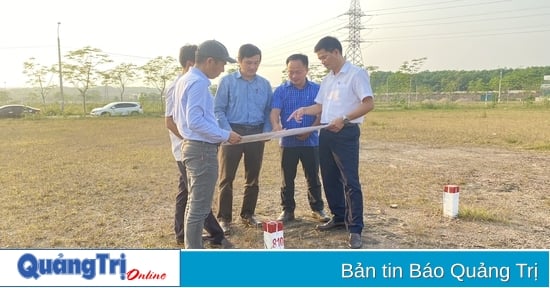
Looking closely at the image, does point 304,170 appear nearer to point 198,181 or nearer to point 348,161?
point 348,161

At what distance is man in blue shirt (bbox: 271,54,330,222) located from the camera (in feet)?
13.3

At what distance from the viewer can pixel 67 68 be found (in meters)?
30.7

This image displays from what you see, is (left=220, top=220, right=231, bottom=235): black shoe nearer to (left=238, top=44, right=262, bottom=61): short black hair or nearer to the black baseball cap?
(left=238, top=44, right=262, bottom=61): short black hair

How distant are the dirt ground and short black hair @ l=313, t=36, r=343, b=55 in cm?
174

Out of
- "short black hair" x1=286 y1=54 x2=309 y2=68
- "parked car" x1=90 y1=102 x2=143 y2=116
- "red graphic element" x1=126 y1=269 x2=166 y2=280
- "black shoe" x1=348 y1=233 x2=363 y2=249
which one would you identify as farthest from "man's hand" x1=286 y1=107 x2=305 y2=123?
"parked car" x1=90 y1=102 x2=143 y2=116

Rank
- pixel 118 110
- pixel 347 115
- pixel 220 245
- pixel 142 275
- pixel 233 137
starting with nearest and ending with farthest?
pixel 142 275 → pixel 233 137 → pixel 347 115 → pixel 220 245 → pixel 118 110

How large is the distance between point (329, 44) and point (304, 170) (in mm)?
1375

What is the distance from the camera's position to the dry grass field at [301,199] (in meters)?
3.88

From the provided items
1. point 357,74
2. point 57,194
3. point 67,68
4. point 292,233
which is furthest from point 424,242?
point 67,68

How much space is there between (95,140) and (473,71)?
70634 mm

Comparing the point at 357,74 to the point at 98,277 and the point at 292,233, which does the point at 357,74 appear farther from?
the point at 98,277

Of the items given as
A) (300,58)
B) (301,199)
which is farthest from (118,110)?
(300,58)

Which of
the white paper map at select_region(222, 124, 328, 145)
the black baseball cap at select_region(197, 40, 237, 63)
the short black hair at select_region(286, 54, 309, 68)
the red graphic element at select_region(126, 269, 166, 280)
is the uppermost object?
the short black hair at select_region(286, 54, 309, 68)

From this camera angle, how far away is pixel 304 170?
4.29 meters
